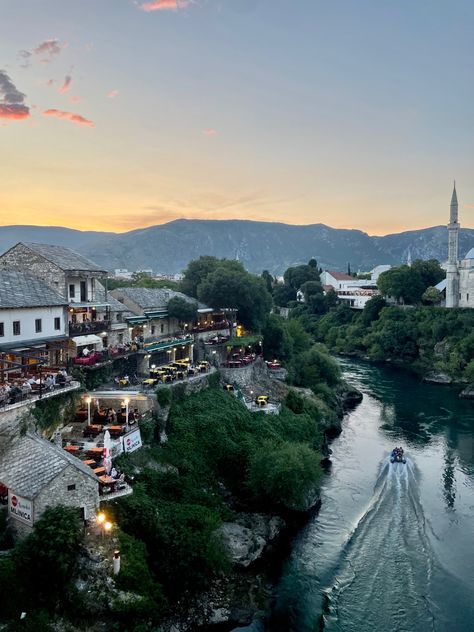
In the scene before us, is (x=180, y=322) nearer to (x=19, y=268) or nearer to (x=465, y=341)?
(x=19, y=268)

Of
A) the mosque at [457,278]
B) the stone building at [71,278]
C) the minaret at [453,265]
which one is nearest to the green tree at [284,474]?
the stone building at [71,278]

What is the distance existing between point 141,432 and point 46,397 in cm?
671

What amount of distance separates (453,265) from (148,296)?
75510mm

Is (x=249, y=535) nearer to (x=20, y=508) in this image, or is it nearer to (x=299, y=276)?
Result: (x=20, y=508)

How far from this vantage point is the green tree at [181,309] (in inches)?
2216

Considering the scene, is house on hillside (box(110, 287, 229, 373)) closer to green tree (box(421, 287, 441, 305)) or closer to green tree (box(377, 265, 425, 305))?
green tree (box(377, 265, 425, 305))

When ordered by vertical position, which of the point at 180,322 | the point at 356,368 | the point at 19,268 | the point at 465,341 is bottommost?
the point at 356,368

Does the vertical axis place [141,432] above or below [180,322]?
below

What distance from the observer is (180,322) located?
59.2m

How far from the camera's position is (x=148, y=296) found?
56500mm

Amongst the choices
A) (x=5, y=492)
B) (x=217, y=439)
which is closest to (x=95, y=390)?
(x=217, y=439)

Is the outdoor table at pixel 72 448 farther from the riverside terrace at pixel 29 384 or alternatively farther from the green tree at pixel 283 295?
the green tree at pixel 283 295

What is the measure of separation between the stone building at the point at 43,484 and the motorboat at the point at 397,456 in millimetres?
30197

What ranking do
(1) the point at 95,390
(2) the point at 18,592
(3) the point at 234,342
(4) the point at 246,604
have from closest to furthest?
(2) the point at 18,592 < (4) the point at 246,604 < (1) the point at 95,390 < (3) the point at 234,342
